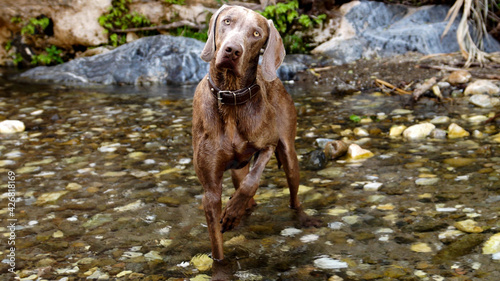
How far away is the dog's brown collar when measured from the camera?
352 cm

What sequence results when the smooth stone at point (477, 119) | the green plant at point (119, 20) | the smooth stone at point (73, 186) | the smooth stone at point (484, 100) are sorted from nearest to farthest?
the smooth stone at point (73, 186), the smooth stone at point (477, 119), the smooth stone at point (484, 100), the green plant at point (119, 20)

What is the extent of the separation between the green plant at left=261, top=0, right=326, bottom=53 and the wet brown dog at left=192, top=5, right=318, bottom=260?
9.29m

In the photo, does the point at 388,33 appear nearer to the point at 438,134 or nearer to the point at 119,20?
the point at 438,134

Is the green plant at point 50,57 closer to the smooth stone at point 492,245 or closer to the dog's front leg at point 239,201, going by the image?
the dog's front leg at point 239,201

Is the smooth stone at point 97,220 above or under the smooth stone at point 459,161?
above

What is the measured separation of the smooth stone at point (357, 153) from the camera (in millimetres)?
6168

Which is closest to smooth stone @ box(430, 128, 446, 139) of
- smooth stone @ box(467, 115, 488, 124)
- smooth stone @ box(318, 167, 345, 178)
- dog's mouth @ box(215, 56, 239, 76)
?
smooth stone @ box(467, 115, 488, 124)

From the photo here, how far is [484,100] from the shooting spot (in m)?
8.26

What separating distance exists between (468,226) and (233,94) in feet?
7.42

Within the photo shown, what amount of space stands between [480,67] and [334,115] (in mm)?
3967

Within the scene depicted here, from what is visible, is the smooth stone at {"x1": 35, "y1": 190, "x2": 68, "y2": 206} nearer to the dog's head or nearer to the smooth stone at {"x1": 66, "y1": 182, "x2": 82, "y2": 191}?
the smooth stone at {"x1": 66, "y1": 182, "x2": 82, "y2": 191}

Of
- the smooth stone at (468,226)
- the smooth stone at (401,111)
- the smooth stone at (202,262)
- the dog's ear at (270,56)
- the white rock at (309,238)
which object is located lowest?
the smooth stone at (401,111)

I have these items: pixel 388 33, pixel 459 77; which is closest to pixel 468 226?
pixel 459 77

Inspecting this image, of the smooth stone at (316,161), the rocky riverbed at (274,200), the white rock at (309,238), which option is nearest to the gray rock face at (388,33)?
the rocky riverbed at (274,200)
